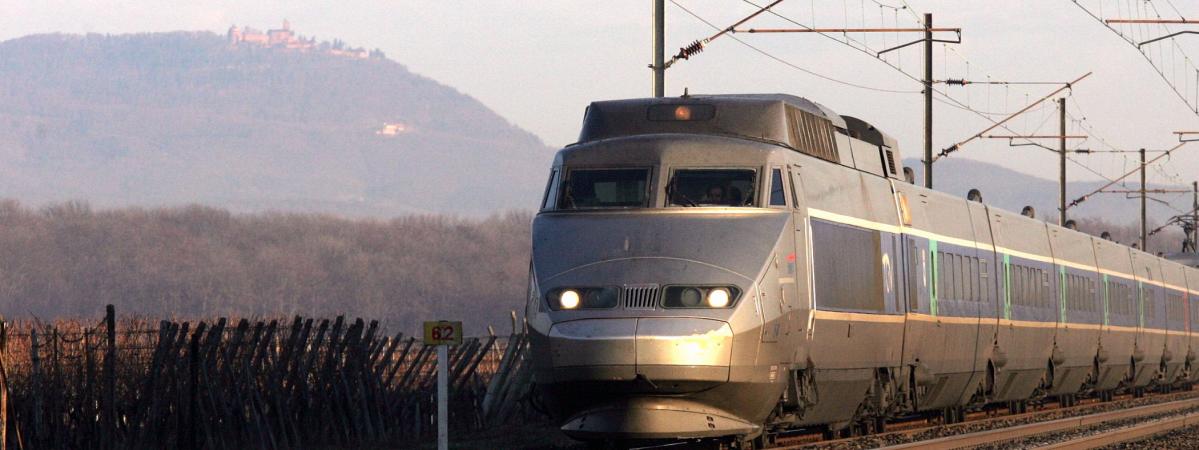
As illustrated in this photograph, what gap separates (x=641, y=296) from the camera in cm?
1623

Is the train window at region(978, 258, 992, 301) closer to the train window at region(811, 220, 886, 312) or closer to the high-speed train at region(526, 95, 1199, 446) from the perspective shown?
the high-speed train at region(526, 95, 1199, 446)

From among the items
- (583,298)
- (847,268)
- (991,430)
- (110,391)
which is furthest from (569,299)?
(991,430)

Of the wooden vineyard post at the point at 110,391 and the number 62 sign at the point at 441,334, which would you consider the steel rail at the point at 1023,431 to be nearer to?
the number 62 sign at the point at 441,334

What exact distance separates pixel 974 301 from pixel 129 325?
12174 millimetres

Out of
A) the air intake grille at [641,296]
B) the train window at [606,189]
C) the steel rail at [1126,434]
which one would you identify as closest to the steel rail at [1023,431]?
the steel rail at [1126,434]

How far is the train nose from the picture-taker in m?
16.0

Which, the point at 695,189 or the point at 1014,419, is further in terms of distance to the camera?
the point at 1014,419

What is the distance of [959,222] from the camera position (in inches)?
1002

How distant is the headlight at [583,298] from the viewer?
16297 millimetres

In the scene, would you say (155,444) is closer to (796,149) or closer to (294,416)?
(294,416)

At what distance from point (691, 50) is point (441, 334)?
1058 cm

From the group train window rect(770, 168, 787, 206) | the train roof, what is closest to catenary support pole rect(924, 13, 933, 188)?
the train roof

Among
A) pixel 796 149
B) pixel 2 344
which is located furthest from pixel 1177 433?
pixel 2 344

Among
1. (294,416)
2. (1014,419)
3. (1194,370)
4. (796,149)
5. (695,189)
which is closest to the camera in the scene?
(695,189)
